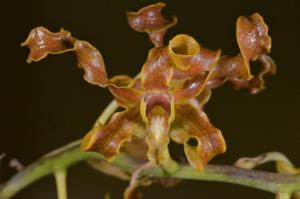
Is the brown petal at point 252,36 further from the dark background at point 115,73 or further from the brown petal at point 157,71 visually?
the dark background at point 115,73

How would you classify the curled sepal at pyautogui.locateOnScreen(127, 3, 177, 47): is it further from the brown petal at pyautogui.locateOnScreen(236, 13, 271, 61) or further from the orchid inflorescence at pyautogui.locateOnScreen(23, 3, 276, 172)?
the brown petal at pyautogui.locateOnScreen(236, 13, 271, 61)

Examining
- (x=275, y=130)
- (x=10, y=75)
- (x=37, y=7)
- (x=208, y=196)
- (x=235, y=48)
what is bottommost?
(x=208, y=196)

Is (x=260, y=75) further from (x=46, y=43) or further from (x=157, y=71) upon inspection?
(x=46, y=43)

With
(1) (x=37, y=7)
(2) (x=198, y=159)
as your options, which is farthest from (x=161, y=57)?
(1) (x=37, y=7)

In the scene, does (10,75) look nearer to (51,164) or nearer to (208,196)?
(208,196)

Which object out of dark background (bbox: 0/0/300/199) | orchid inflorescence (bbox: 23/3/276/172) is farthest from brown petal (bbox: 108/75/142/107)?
A: dark background (bbox: 0/0/300/199)

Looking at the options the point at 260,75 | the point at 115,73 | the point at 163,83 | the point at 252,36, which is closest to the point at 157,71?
the point at 163,83
